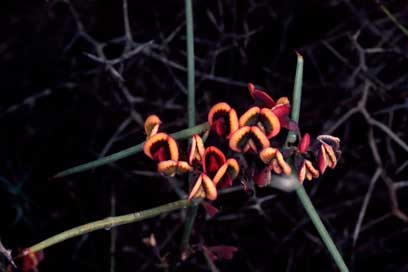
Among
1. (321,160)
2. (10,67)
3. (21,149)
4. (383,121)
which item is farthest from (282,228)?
(10,67)

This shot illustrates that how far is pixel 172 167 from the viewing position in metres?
0.70

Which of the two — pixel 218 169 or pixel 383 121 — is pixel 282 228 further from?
pixel 218 169

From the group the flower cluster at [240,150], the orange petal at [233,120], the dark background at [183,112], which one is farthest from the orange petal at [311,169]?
the dark background at [183,112]

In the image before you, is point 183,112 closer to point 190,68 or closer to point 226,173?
point 190,68

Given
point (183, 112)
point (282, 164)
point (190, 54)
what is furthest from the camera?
point (183, 112)

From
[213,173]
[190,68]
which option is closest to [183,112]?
[190,68]

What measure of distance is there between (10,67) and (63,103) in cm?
15

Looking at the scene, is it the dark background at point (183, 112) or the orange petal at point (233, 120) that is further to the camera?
the dark background at point (183, 112)

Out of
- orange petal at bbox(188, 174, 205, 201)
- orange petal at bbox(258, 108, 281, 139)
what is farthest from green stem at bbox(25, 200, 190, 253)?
orange petal at bbox(258, 108, 281, 139)

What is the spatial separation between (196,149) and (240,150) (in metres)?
0.05

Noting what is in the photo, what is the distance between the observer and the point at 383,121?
1.18 metres

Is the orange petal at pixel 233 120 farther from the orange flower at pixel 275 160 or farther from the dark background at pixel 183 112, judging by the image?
the dark background at pixel 183 112

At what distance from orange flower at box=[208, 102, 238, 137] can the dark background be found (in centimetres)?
39

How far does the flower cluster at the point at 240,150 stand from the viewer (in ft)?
2.25
